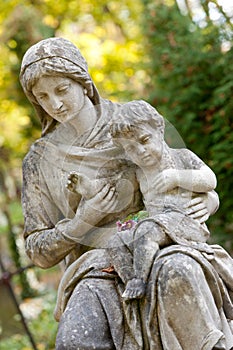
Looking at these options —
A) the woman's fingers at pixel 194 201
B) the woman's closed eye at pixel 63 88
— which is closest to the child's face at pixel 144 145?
the woman's fingers at pixel 194 201

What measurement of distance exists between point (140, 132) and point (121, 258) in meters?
0.56

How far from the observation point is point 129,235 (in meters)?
3.23

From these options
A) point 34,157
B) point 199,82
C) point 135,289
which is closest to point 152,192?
point 135,289

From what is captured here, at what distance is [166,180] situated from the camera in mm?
Answer: 3258

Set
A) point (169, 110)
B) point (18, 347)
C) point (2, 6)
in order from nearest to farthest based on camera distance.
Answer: point (18, 347), point (169, 110), point (2, 6)

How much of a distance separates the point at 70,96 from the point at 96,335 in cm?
119

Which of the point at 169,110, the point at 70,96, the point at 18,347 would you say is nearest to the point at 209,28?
the point at 169,110

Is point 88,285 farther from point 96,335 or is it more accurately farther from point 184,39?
point 184,39

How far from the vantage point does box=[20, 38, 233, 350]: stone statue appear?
2.93 metres

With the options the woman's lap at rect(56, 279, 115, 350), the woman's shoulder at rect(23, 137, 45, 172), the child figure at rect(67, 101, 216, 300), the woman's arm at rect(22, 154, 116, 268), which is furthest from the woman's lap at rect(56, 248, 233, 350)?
the woman's shoulder at rect(23, 137, 45, 172)

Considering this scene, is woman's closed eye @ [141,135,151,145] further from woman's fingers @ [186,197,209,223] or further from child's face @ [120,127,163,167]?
woman's fingers @ [186,197,209,223]

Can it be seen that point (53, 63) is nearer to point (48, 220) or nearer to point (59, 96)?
point (59, 96)

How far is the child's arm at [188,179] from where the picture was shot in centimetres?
327

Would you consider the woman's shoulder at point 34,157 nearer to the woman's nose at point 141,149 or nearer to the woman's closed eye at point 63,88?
the woman's closed eye at point 63,88
